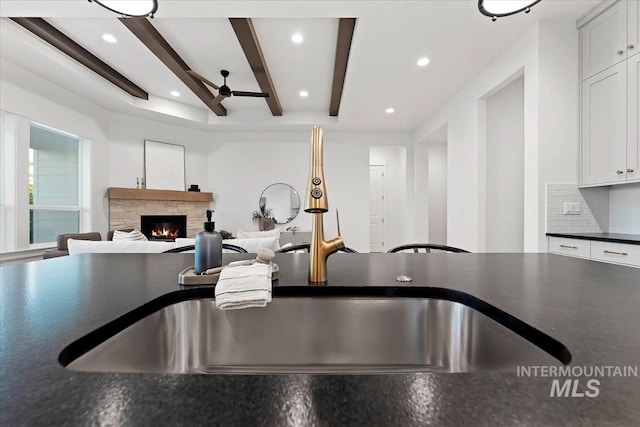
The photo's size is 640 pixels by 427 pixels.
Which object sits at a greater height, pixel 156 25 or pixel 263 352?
pixel 156 25

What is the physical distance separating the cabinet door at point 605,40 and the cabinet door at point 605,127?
7 cm

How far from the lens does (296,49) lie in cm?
327

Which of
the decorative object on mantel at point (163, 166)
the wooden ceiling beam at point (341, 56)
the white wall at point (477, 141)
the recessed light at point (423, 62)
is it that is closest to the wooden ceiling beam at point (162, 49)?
the decorative object on mantel at point (163, 166)

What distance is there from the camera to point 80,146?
14.1ft

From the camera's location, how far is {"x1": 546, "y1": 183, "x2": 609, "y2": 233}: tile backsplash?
7.90 feet

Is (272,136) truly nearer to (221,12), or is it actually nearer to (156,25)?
(156,25)

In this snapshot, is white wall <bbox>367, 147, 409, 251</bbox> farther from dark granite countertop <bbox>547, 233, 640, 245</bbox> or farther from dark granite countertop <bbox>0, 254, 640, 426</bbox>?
dark granite countertop <bbox>0, 254, 640, 426</bbox>

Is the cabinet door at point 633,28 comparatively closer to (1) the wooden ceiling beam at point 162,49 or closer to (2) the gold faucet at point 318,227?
(2) the gold faucet at point 318,227

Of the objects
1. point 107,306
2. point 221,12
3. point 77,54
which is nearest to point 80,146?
point 77,54

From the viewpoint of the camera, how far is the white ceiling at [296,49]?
89.7 inches

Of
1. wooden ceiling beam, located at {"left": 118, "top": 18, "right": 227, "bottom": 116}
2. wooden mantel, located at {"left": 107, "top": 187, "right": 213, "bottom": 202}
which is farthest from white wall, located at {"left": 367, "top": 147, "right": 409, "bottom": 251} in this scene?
wooden ceiling beam, located at {"left": 118, "top": 18, "right": 227, "bottom": 116}

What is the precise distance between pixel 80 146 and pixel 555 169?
20.0 ft

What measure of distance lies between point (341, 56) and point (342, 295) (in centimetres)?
328

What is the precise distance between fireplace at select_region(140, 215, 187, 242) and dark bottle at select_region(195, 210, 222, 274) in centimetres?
470
